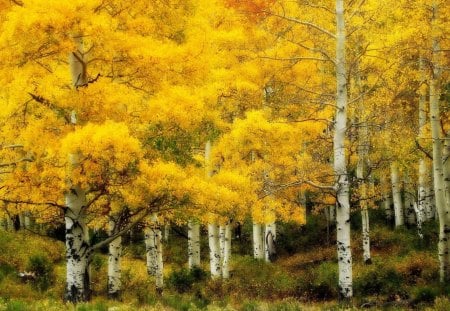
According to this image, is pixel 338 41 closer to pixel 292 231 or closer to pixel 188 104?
pixel 188 104

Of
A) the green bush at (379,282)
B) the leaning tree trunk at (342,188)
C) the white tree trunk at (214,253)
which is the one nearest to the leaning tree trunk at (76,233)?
Answer: the leaning tree trunk at (342,188)

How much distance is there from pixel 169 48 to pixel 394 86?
441 inches

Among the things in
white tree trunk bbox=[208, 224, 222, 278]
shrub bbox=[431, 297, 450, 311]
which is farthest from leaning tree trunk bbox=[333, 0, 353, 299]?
white tree trunk bbox=[208, 224, 222, 278]

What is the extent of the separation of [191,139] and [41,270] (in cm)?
1011

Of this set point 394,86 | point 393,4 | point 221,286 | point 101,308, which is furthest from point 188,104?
point 394,86

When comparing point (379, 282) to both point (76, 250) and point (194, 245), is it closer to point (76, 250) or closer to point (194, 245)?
point (194, 245)

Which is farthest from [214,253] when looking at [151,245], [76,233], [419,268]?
[76,233]

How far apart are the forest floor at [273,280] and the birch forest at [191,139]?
87 millimetres

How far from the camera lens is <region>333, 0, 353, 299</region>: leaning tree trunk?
11.1 m

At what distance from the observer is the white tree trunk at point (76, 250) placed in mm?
10648

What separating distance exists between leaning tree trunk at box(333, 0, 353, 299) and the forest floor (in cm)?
61

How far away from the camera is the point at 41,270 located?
714 inches

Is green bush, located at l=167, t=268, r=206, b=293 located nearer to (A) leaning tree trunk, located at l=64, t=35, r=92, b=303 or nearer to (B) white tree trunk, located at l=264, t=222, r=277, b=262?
(B) white tree trunk, located at l=264, t=222, r=277, b=262

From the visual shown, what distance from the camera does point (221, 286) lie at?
16.7 meters
